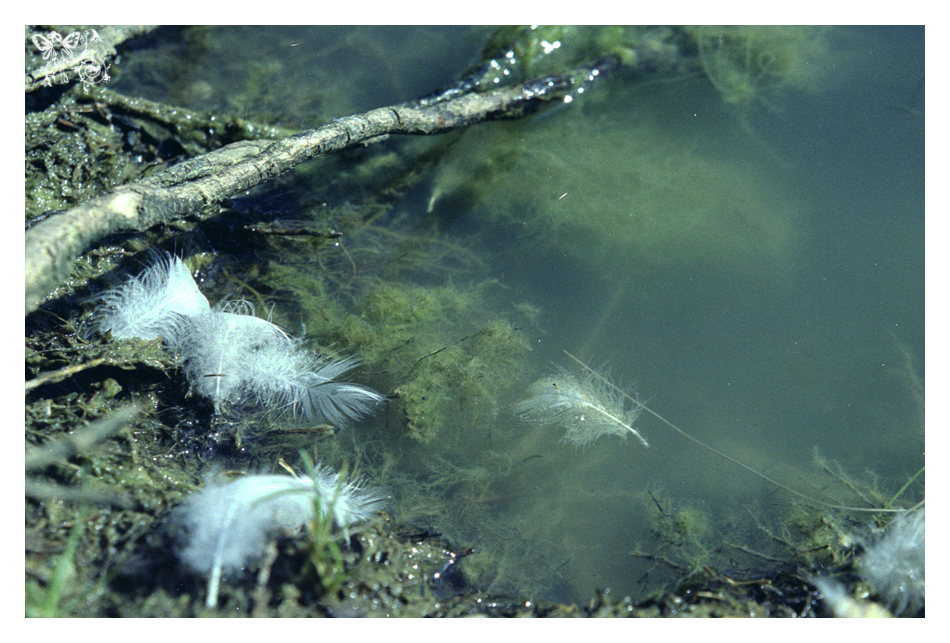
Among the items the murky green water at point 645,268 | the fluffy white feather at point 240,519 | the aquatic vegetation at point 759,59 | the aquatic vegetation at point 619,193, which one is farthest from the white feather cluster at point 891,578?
the aquatic vegetation at point 759,59

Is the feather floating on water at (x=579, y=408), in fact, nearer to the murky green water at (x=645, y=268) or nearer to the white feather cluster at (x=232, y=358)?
the murky green water at (x=645, y=268)

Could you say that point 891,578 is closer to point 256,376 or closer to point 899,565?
point 899,565

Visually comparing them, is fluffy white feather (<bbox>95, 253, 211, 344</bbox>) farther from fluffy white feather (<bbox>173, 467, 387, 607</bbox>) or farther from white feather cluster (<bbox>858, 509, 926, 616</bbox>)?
white feather cluster (<bbox>858, 509, 926, 616</bbox>)

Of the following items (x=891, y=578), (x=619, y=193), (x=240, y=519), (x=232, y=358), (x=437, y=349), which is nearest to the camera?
(x=240, y=519)

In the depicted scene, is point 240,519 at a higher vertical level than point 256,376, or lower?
lower

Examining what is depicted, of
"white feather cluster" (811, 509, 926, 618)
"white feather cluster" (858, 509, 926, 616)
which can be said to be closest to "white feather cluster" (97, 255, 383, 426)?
"white feather cluster" (811, 509, 926, 618)

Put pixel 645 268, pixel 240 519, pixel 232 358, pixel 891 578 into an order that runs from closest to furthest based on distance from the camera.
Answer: pixel 240 519 < pixel 891 578 < pixel 232 358 < pixel 645 268

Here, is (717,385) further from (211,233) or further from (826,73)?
(211,233)

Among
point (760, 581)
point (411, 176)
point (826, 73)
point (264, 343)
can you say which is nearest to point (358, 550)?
point (264, 343)
